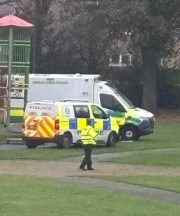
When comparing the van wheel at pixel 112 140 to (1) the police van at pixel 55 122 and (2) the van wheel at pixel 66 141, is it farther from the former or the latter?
(2) the van wheel at pixel 66 141

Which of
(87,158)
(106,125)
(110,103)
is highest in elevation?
(110,103)

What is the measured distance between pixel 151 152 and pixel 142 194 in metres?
12.0

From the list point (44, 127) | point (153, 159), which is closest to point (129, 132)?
point (44, 127)

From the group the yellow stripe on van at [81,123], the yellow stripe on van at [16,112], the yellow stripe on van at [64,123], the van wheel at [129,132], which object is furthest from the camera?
the van wheel at [129,132]

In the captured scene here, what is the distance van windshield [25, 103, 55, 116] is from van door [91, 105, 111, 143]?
87.5 inches

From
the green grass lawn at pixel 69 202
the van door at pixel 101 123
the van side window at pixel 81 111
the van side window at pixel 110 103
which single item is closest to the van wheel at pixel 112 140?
the van door at pixel 101 123

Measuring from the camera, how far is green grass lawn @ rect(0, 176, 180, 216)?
38.8 ft

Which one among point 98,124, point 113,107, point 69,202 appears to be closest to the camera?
point 69,202

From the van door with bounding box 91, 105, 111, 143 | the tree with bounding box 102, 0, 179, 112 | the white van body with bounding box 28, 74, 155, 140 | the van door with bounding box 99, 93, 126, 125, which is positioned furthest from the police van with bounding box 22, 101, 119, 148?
the tree with bounding box 102, 0, 179, 112

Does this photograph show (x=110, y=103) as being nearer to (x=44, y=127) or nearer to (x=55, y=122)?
(x=55, y=122)

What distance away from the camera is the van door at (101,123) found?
2939cm

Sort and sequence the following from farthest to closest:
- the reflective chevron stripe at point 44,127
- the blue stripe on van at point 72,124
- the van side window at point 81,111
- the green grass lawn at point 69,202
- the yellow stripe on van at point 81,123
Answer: the van side window at point 81,111, the yellow stripe on van at point 81,123, the blue stripe on van at point 72,124, the reflective chevron stripe at point 44,127, the green grass lawn at point 69,202

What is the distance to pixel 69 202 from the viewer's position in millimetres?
12938

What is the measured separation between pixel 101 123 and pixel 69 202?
16609 millimetres
